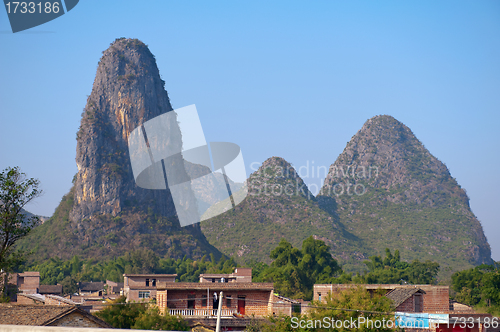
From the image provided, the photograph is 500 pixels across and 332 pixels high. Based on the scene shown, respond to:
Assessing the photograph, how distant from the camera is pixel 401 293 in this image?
2692cm

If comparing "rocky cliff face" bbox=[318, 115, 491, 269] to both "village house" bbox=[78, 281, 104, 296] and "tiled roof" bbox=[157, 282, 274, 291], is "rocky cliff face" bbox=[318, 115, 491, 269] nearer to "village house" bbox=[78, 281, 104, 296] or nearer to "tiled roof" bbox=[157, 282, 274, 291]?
"village house" bbox=[78, 281, 104, 296]

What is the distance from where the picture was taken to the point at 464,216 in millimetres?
132125

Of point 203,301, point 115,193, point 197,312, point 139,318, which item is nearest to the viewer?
point 139,318

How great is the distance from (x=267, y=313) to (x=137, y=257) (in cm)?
6395

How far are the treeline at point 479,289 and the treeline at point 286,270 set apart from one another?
22.9ft

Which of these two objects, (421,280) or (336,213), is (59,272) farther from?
(336,213)

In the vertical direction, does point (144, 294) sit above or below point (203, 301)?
below

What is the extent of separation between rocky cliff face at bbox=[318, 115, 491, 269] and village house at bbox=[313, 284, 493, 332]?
88.3 m

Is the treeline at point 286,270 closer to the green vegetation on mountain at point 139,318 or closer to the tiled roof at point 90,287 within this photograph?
the tiled roof at point 90,287

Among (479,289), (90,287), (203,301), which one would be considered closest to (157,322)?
(203,301)

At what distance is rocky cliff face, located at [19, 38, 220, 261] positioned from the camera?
354 ft

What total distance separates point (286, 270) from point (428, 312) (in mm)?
39754

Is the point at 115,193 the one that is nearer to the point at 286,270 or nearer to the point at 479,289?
the point at 286,270

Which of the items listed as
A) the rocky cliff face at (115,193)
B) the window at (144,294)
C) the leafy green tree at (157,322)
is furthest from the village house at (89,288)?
the leafy green tree at (157,322)
